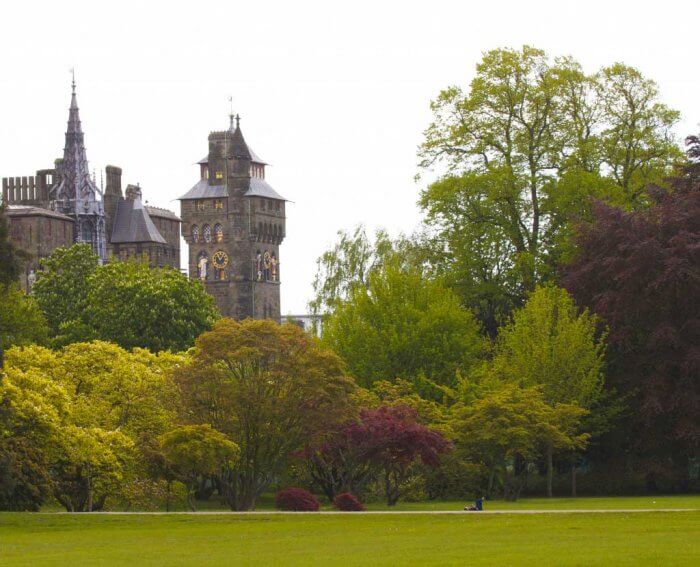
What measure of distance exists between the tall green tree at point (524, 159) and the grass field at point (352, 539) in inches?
1066

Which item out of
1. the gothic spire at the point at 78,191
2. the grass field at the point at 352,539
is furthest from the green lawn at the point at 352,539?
the gothic spire at the point at 78,191

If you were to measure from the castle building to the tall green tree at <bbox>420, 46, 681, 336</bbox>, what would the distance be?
84718 millimetres

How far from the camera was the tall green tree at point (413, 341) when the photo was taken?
6956 cm

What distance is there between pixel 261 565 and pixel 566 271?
122 ft

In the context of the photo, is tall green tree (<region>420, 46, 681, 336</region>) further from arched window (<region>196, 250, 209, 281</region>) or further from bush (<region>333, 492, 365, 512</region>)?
arched window (<region>196, 250, 209, 281</region>)

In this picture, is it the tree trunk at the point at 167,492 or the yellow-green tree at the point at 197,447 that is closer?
the yellow-green tree at the point at 197,447

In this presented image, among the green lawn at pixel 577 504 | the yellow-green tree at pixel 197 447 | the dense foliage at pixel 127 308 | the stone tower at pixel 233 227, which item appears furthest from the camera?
the stone tower at pixel 233 227

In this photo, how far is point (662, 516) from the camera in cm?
4197

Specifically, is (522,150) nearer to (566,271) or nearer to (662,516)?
(566,271)

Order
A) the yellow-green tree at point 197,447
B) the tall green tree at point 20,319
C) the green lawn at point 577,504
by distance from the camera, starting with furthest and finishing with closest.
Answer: the tall green tree at point 20,319, the yellow-green tree at point 197,447, the green lawn at point 577,504

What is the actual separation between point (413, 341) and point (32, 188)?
107546mm

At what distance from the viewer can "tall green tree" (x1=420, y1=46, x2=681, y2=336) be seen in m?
73.6

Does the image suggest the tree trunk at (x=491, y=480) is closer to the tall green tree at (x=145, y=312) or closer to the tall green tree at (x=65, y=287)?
the tall green tree at (x=145, y=312)

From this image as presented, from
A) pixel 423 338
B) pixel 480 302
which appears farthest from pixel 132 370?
pixel 480 302
